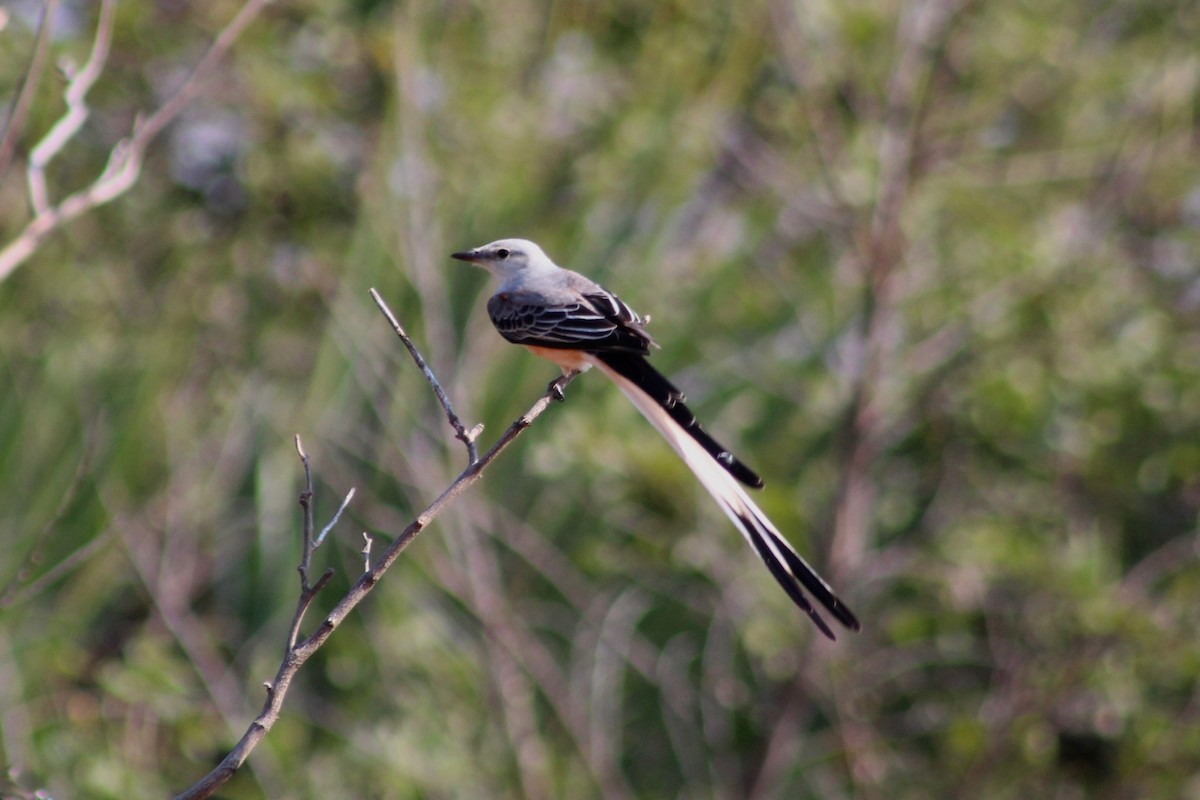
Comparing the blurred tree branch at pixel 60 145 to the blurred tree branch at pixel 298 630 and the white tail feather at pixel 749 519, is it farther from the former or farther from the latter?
the blurred tree branch at pixel 298 630

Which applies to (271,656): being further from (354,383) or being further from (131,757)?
(354,383)

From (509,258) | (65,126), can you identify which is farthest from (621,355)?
(65,126)

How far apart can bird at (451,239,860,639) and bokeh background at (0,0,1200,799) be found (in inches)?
46.6

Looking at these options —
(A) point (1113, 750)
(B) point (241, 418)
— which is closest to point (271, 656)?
(B) point (241, 418)

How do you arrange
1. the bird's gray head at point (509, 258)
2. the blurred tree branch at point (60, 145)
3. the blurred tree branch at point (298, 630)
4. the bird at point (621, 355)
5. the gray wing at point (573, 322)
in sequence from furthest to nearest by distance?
the bird's gray head at point (509, 258)
the gray wing at point (573, 322)
the blurred tree branch at point (60, 145)
the bird at point (621, 355)
the blurred tree branch at point (298, 630)

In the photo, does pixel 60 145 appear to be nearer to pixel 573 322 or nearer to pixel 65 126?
pixel 65 126

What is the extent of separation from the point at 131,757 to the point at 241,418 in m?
1.54

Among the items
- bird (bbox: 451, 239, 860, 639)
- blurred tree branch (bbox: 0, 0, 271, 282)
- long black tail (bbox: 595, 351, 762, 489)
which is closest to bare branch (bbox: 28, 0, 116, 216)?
blurred tree branch (bbox: 0, 0, 271, 282)

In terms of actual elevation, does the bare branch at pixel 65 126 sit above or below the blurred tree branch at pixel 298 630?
above

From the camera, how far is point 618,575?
17.3 ft

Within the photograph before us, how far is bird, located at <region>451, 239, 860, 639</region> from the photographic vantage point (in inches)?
100

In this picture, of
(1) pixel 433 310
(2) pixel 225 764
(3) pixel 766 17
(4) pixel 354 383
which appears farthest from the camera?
(3) pixel 766 17

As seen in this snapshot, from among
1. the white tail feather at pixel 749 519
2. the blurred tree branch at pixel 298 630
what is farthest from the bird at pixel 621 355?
the blurred tree branch at pixel 298 630

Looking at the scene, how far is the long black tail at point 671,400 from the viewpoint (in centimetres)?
273
